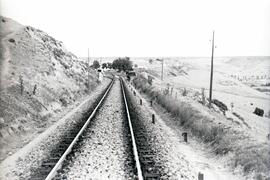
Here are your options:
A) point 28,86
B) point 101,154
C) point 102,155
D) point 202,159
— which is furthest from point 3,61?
point 202,159

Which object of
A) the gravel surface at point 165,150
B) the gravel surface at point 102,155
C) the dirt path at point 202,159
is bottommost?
the dirt path at point 202,159

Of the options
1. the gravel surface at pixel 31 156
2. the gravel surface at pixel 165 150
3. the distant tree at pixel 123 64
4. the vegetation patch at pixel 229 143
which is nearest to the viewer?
the gravel surface at pixel 31 156

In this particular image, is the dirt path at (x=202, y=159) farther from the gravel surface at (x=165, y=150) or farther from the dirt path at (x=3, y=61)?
the dirt path at (x=3, y=61)

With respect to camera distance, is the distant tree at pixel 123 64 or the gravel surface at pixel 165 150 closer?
the gravel surface at pixel 165 150

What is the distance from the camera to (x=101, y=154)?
34.0 feet

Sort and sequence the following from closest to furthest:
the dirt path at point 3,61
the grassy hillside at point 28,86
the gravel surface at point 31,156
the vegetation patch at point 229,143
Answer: the gravel surface at point 31,156
the vegetation patch at point 229,143
the grassy hillside at point 28,86
the dirt path at point 3,61

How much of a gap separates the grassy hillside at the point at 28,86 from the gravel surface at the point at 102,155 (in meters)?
3.77

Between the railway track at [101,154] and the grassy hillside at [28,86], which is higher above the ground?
the grassy hillside at [28,86]

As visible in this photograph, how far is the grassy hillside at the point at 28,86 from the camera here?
14641 millimetres

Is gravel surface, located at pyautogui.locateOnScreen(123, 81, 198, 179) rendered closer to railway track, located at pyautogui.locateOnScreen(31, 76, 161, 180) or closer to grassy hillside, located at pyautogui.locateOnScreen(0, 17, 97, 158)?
railway track, located at pyautogui.locateOnScreen(31, 76, 161, 180)

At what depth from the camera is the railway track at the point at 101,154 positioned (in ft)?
27.8

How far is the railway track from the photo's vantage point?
8.48 meters

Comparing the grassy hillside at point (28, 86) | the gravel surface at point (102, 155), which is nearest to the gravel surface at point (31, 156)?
the gravel surface at point (102, 155)

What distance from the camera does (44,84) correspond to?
23.2 m
